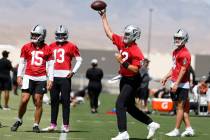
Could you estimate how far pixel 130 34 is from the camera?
53.4ft

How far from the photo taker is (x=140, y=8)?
318 feet

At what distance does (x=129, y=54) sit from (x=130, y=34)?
1.31 feet

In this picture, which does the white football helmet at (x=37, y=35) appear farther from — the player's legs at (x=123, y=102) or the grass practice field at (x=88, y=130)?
the player's legs at (x=123, y=102)

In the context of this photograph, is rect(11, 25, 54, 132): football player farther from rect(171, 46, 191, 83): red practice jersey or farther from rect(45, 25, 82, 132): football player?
rect(171, 46, 191, 83): red practice jersey

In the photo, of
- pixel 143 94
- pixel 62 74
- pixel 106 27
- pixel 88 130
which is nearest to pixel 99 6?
pixel 106 27

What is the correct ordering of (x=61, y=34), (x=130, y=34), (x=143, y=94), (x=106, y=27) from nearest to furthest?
(x=130, y=34), (x=106, y=27), (x=61, y=34), (x=143, y=94)

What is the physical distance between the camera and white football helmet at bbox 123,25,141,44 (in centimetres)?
1625

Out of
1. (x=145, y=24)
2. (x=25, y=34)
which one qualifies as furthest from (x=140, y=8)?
(x=25, y=34)

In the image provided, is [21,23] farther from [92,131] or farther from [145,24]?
[92,131]

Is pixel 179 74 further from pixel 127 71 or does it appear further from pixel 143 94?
pixel 143 94

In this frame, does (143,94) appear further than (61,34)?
Yes

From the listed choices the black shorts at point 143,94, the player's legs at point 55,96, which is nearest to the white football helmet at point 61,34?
the player's legs at point 55,96

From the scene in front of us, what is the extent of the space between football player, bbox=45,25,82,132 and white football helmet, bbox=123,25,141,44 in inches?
84.2

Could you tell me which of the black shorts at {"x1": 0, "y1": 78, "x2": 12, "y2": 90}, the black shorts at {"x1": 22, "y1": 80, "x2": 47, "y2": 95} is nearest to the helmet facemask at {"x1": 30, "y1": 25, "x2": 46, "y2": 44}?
the black shorts at {"x1": 22, "y1": 80, "x2": 47, "y2": 95}
